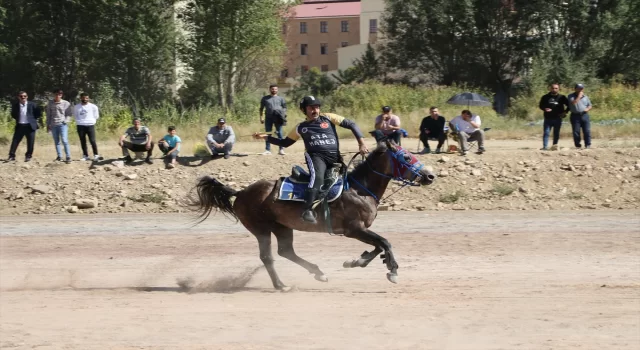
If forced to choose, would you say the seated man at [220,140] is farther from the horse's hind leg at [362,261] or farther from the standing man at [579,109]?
the horse's hind leg at [362,261]

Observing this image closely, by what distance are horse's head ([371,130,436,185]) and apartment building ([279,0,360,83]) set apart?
83.0m

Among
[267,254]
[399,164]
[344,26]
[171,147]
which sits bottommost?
[267,254]

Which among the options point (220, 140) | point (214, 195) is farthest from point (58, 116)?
point (214, 195)

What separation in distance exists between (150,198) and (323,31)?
258 ft

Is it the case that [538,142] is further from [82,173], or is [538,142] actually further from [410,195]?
[82,173]

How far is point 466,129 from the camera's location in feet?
77.6

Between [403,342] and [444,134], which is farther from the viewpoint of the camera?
[444,134]

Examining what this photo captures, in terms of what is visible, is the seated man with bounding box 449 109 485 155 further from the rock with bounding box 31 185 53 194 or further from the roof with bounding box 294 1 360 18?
the roof with bounding box 294 1 360 18

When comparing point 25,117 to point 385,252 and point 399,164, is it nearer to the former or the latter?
point 399,164

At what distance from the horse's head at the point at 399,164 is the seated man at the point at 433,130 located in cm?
1156

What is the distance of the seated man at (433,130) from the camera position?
23953 millimetres

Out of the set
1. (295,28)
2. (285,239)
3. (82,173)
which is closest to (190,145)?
(82,173)

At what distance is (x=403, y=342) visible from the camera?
989cm

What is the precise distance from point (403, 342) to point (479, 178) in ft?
42.7
